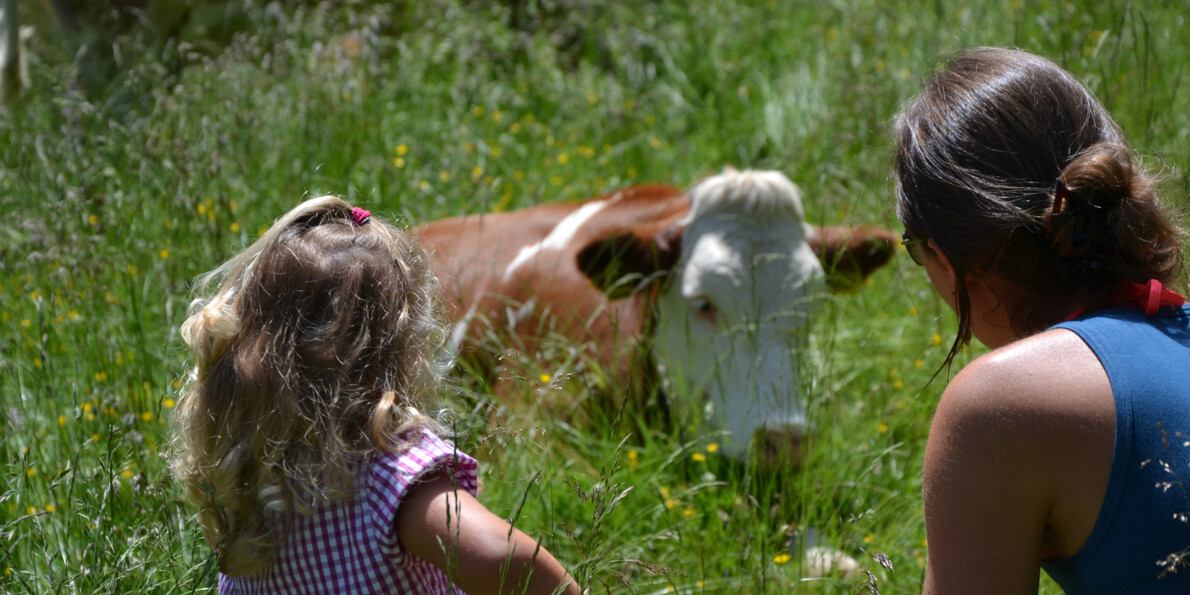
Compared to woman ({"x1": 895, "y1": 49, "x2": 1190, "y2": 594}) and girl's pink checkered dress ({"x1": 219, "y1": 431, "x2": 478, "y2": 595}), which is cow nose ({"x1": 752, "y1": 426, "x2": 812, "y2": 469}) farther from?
girl's pink checkered dress ({"x1": 219, "y1": 431, "x2": 478, "y2": 595})

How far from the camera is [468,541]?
142 cm

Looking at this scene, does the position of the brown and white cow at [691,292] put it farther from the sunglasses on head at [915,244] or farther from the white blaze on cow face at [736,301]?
the sunglasses on head at [915,244]

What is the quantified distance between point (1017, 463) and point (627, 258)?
208 cm

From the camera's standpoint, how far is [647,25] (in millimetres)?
6887

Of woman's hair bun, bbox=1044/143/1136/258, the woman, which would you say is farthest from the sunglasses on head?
woman's hair bun, bbox=1044/143/1136/258

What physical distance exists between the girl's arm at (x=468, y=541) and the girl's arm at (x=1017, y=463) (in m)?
0.55

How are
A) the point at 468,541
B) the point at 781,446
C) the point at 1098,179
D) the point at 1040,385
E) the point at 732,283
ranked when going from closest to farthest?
the point at 1040,385, the point at 1098,179, the point at 468,541, the point at 781,446, the point at 732,283

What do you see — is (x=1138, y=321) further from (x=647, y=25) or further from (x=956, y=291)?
(x=647, y=25)

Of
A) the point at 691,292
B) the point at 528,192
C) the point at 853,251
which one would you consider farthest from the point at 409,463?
the point at 528,192

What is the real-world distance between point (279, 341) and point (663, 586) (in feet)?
4.01

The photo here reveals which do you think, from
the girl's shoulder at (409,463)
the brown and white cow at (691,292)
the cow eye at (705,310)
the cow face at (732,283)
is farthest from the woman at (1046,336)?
Result: the cow eye at (705,310)

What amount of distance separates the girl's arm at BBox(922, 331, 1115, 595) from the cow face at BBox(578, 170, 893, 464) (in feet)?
4.67

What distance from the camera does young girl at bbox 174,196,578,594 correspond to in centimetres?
146

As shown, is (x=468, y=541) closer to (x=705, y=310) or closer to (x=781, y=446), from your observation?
(x=781, y=446)
